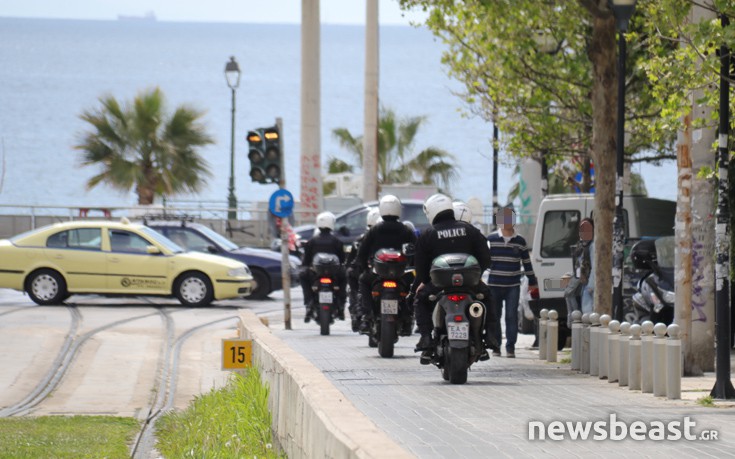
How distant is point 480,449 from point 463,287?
15.4 ft

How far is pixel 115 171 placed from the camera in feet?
153

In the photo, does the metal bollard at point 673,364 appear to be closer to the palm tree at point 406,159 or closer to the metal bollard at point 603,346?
the metal bollard at point 603,346

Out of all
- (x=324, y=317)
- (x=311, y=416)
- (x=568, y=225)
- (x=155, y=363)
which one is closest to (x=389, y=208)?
(x=155, y=363)

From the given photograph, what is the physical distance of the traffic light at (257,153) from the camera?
82.5ft

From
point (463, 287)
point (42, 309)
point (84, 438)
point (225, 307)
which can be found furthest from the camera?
point (225, 307)

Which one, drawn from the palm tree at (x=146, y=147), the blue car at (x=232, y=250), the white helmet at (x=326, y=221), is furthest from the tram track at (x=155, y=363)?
the palm tree at (x=146, y=147)

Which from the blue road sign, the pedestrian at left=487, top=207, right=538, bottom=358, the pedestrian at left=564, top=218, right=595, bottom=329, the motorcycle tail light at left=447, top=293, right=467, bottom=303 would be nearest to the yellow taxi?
the blue road sign

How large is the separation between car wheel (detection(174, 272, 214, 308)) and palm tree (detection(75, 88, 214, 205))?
16979 mm

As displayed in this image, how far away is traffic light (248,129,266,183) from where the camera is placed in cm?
2516

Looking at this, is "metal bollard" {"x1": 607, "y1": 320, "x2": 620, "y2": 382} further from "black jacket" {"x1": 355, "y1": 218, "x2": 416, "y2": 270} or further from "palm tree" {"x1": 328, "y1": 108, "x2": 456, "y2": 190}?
"palm tree" {"x1": 328, "y1": 108, "x2": 456, "y2": 190}

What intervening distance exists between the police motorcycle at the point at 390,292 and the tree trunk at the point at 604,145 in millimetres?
2848

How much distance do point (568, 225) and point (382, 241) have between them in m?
5.98

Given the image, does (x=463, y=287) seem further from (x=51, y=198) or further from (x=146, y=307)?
(x=51, y=198)

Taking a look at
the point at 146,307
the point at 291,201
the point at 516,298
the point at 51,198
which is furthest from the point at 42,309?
the point at 51,198
